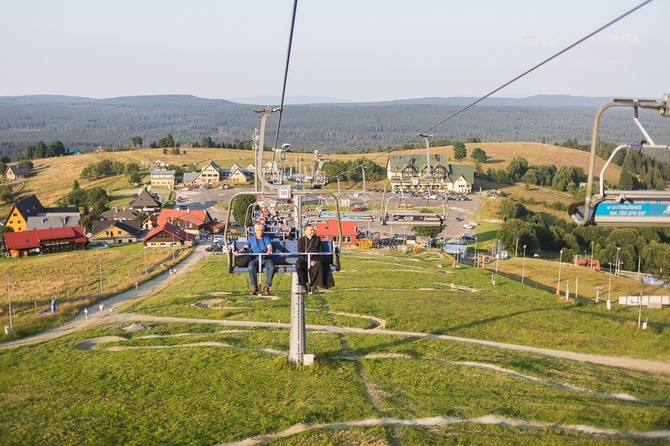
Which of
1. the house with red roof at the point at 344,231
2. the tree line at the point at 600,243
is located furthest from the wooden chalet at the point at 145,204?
the tree line at the point at 600,243

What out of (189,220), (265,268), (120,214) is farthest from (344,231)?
(265,268)

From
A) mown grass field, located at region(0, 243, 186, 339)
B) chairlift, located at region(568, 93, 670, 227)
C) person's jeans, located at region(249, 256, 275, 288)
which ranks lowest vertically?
mown grass field, located at region(0, 243, 186, 339)

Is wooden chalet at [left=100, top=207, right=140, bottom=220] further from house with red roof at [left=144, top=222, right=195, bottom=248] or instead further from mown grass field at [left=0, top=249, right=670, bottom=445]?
mown grass field at [left=0, top=249, right=670, bottom=445]

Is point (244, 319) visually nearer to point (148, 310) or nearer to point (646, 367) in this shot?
point (148, 310)

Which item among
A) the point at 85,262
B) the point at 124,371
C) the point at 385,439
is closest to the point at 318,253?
the point at 385,439

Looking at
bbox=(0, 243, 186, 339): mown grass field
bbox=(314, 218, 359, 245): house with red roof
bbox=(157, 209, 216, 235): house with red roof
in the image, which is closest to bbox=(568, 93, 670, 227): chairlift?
bbox=(0, 243, 186, 339): mown grass field
